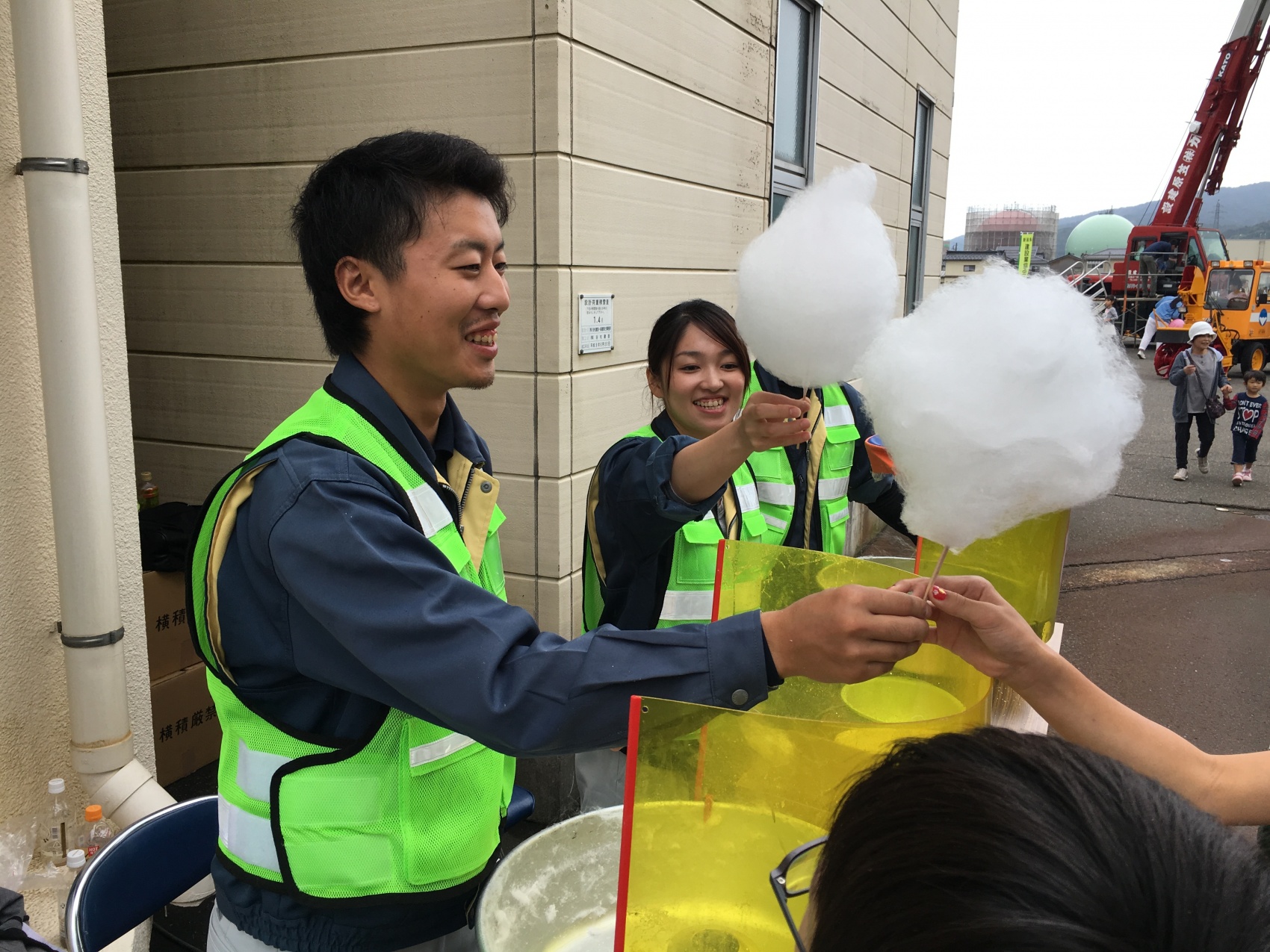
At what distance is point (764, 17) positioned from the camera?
459 cm

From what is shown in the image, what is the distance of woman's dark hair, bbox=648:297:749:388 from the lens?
2.51 metres

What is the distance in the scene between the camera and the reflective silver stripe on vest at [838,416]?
271 cm

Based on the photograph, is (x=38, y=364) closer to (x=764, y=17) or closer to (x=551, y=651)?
(x=551, y=651)

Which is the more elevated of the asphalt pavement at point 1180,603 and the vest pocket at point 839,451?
the vest pocket at point 839,451

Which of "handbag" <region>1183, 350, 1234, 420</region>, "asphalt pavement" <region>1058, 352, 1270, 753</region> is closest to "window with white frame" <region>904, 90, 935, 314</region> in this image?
"asphalt pavement" <region>1058, 352, 1270, 753</region>

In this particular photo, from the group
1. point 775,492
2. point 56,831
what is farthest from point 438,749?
point 56,831

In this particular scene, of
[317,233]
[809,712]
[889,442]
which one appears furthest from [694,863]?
[317,233]

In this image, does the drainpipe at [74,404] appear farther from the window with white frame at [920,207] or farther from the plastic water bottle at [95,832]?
the window with white frame at [920,207]

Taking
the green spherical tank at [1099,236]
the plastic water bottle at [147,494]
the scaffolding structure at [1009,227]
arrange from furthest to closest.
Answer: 1. the scaffolding structure at [1009,227]
2. the green spherical tank at [1099,236]
3. the plastic water bottle at [147,494]

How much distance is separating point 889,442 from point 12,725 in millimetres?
2348

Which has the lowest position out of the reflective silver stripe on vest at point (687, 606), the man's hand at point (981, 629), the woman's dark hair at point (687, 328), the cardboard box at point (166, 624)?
the cardboard box at point (166, 624)

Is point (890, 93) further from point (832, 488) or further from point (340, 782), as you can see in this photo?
point (340, 782)

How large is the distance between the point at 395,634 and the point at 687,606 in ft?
4.06

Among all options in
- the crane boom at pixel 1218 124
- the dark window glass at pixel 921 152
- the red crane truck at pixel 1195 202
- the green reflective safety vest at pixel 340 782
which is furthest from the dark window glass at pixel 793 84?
the crane boom at pixel 1218 124
